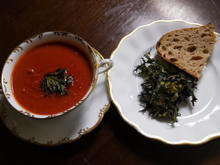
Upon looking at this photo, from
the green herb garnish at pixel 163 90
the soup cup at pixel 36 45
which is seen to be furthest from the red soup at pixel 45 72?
the green herb garnish at pixel 163 90

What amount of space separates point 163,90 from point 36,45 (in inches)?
41.1

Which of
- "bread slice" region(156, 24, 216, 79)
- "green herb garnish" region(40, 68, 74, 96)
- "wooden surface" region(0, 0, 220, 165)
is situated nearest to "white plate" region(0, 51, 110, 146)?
"wooden surface" region(0, 0, 220, 165)

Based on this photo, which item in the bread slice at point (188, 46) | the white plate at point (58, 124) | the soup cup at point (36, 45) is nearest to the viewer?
the soup cup at point (36, 45)

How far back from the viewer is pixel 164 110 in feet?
5.39

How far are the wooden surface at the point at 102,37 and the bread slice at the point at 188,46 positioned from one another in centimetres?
27

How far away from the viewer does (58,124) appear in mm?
1597

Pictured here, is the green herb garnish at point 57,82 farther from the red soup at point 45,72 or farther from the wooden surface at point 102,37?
the wooden surface at point 102,37

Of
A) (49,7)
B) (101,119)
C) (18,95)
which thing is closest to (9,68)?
(18,95)

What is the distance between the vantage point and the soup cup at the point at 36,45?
4.67ft

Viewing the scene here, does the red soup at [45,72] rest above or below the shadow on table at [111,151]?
above

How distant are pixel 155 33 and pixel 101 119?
0.94 m

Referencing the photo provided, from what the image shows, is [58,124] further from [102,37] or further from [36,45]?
[102,37]

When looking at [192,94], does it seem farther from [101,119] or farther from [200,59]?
[101,119]

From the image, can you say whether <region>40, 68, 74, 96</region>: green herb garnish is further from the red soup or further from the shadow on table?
the shadow on table
